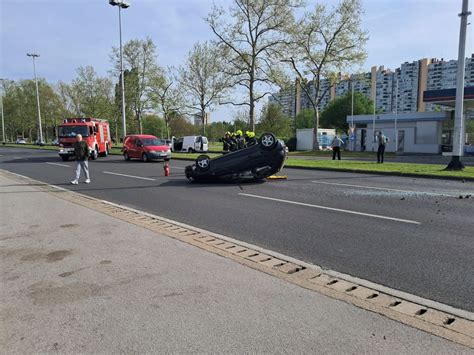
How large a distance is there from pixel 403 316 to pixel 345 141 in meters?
46.9

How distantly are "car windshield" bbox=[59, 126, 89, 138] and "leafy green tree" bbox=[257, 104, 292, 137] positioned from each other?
46.6 m

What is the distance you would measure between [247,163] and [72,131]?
1798 cm

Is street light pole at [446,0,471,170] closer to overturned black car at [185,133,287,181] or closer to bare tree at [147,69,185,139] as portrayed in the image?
overturned black car at [185,133,287,181]

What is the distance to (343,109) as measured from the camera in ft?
245

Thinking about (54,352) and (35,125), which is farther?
(35,125)

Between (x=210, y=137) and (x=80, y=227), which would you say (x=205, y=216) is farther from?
(x=210, y=137)

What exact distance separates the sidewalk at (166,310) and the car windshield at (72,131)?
891 inches

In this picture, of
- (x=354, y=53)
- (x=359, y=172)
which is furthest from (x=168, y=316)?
(x=354, y=53)

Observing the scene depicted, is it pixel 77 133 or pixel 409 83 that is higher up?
pixel 409 83

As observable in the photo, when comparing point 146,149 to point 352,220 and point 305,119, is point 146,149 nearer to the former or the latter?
point 352,220

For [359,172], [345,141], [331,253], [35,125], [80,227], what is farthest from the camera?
[35,125]

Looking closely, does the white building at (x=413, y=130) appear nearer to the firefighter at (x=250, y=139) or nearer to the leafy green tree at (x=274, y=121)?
the firefighter at (x=250, y=139)

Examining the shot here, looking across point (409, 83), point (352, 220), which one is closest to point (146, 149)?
point (352, 220)

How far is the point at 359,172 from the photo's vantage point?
676 inches
